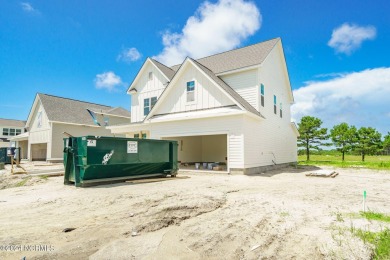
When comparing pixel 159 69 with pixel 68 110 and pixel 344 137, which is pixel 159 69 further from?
pixel 344 137

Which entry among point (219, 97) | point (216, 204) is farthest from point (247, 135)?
point (216, 204)

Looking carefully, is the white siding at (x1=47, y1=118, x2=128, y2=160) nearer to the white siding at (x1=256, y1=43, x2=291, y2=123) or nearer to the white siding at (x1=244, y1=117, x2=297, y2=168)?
the white siding at (x1=244, y1=117, x2=297, y2=168)

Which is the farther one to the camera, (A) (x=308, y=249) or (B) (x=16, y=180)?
(B) (x=16, y=180)

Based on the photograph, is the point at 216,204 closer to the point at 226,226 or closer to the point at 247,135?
the point at 226,226

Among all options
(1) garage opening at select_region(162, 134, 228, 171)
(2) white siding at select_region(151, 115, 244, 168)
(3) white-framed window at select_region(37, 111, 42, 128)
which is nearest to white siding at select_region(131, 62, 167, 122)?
(1) garage opening at select_region(162, 134, 228, 171)

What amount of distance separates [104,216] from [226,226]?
2.89 m

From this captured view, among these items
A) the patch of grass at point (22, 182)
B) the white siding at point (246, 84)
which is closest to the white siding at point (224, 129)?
the white siding at point (246, 84)

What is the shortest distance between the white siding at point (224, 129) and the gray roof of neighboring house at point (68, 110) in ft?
58.5

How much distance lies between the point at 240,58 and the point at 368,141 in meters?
31.3

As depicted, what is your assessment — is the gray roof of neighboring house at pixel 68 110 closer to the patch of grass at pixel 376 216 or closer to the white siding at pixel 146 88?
the white siding at pixel 146 88

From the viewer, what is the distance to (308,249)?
3.78m

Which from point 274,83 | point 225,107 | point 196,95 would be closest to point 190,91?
point 196,95

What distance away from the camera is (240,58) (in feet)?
59.6

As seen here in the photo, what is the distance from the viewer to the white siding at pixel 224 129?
13562 millimetres
